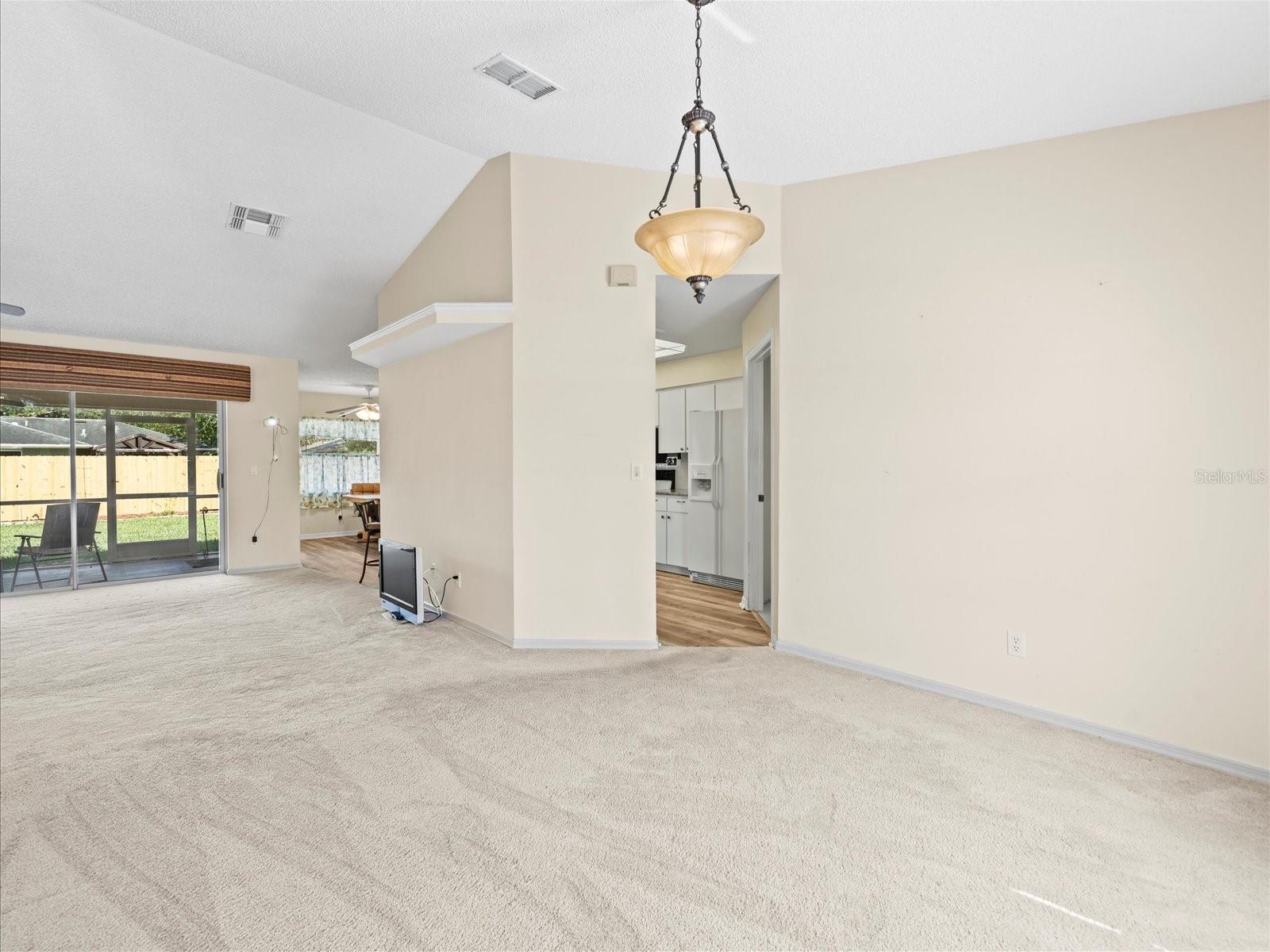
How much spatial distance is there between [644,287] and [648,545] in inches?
66.7

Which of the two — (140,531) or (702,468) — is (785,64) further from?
(140,531)

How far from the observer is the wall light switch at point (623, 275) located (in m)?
4.14

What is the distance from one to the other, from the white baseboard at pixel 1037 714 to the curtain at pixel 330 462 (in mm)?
8484

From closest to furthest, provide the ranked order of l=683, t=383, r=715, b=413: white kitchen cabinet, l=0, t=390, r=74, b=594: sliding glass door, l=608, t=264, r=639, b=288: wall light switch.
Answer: l=608, t=264, r=639, b=288: wall light switch, l=0, t=390, r=74, b=594: sliding glass door, l=683, t=383, r=715, b=413: white kitchen cabinet

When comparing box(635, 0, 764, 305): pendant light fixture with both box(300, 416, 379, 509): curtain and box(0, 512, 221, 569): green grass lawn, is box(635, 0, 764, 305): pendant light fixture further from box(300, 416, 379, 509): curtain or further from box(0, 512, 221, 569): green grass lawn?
box(300, 416, 379, 509): curtain

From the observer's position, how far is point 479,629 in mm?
4633

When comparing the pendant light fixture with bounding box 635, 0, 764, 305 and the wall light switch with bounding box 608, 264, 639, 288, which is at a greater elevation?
the wall light switch with bounding box 608, 264, 639, 288

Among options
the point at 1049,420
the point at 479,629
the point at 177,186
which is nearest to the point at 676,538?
the point at 479,629

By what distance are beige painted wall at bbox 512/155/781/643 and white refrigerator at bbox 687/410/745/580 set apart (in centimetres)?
220

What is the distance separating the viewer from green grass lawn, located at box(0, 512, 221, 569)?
20.1 ft

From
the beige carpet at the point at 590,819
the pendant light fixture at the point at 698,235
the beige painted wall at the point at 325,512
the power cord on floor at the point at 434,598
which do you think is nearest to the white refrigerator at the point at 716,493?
the beige carpet at the point at 590,819

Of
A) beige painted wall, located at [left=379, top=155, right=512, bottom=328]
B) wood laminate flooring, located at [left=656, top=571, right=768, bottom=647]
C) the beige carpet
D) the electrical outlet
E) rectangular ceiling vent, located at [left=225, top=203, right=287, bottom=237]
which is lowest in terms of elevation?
the beige carpet

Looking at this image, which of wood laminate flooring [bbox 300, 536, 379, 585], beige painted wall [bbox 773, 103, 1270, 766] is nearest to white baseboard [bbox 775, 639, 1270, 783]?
beige painted wall [bbox 773, 103, 1270, 766]

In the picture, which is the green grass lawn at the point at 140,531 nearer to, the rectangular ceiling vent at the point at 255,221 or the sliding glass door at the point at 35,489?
the sliding glass door at the point at 35,489
